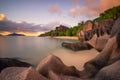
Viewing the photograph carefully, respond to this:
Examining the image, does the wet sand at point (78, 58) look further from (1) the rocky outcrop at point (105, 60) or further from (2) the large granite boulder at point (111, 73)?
(2) the large granite boulder at point (111, 73)

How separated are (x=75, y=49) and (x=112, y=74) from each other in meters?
21.8

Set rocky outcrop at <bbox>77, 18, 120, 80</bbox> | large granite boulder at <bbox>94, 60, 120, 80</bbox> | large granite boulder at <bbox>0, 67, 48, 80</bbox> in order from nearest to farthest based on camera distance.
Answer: large granite boulder at <bbox>0, 67, 48, 80</bbox> < large granite boulder at <bbox>94, 60, 120, 80</bbox> < rocky outcrop at <bbox>77, 18, 120, 80</bbox>

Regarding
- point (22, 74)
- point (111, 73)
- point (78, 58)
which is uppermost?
point (22, 74)

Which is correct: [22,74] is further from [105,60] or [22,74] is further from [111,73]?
[105,60]

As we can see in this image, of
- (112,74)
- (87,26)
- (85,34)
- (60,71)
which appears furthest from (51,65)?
(87,26)

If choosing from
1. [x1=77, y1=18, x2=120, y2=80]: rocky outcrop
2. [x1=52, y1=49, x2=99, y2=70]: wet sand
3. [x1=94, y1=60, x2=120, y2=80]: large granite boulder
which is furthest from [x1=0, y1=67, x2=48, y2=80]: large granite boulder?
[x1=52, y1=49, x2=99, y2=70]: wet sand

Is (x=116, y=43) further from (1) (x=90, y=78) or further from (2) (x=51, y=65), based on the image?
(2) (x=51, y=65)

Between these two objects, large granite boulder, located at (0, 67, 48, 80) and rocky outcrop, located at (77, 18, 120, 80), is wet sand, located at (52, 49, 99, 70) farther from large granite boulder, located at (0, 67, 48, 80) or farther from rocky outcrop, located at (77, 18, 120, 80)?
large granite boulder, located at (0, 67, 48, 80)

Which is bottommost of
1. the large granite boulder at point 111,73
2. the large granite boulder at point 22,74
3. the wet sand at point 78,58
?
the wet sand at point 78,58

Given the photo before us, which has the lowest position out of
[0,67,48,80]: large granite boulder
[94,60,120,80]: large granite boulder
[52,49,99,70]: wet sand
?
[52,49,99,70]: wet sand

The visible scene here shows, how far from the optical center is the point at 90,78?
9273mm

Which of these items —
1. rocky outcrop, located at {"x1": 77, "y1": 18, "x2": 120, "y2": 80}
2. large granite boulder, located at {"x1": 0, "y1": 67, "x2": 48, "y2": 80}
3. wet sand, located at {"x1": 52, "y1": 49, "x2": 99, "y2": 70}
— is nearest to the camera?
large granite boulder, located at {"x1": 0, "y1": 67, "x2": 48, "y2": 80}

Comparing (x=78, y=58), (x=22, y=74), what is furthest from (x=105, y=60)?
(x=78, y=58)

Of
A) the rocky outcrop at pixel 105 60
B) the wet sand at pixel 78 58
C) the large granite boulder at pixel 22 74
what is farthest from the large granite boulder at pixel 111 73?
the wet sand at pixel 78 58
